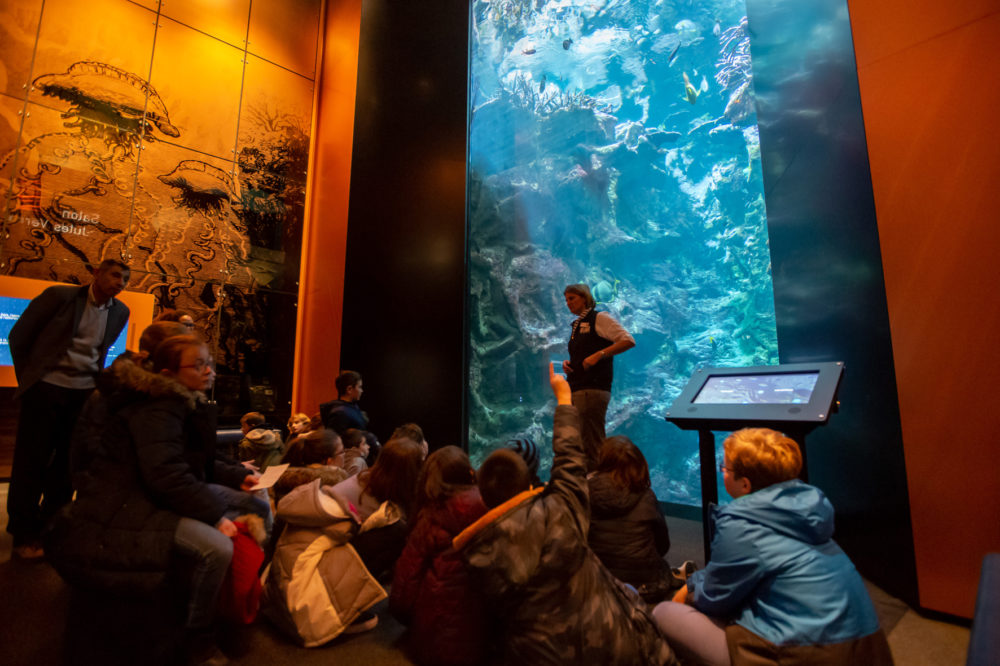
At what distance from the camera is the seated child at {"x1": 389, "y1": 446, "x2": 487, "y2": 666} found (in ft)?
5.07

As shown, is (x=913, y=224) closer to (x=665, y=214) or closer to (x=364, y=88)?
(x=364, y=88)

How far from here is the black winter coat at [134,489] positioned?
4.45 feet

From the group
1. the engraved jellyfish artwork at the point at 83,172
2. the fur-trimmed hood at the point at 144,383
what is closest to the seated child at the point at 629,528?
the fur-trimmed hood at the point at 144,383

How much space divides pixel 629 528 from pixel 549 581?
0.82 metres

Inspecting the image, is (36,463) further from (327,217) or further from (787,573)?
(327,217)

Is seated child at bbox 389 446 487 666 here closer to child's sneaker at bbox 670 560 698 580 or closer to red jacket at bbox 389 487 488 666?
red jacket at bbox 389 487 488 666

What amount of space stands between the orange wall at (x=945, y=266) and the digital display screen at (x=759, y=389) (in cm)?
57

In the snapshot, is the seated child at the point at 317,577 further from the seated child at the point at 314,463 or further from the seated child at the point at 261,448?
the seated child at the point at 261,448

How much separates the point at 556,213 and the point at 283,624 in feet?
28.0

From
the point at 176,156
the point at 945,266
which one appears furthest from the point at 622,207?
the point at 945,266

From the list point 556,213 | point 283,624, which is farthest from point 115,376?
point 556,213

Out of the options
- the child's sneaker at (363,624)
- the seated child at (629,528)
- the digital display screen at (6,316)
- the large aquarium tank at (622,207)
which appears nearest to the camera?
the child's sneaker at (363,624)

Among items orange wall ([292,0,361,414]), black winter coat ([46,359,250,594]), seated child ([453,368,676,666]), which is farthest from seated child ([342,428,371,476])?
orange wall ([292,0,361,414])

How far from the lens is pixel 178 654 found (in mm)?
1484
